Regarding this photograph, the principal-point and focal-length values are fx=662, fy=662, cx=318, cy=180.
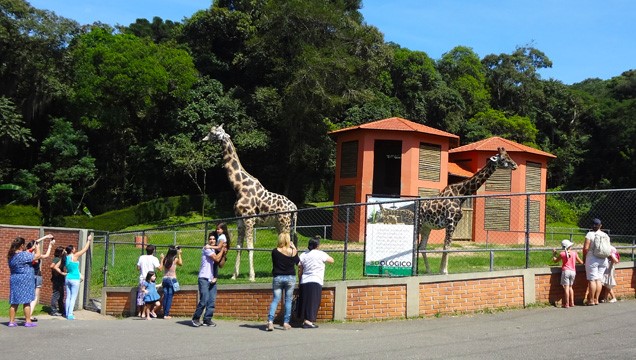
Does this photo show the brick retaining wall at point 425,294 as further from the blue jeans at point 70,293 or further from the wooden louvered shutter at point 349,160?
the wooden louvered shutter at point 349,160

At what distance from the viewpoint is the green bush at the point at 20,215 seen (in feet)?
126

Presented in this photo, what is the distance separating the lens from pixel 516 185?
30359mm

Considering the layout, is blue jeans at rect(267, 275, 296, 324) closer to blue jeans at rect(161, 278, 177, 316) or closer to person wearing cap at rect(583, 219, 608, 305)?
blue jeans at rect(161, 278, 177, 316)

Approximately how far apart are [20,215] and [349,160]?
20.8m

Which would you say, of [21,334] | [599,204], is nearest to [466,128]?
[599,204]

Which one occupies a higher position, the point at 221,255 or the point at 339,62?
the point at 339,62

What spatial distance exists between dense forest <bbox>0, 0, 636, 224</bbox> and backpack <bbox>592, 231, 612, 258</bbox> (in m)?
26.8

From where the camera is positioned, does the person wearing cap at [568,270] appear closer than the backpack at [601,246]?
No

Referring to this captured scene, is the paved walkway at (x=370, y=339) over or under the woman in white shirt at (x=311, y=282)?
under

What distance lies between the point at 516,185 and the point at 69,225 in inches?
1020

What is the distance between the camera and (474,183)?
17578mm

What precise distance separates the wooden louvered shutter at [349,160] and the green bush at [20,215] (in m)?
19.4

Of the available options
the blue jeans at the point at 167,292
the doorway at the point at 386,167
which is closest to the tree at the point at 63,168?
the doorway at the point at 386,167

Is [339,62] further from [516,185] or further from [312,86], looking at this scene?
[516,185]
